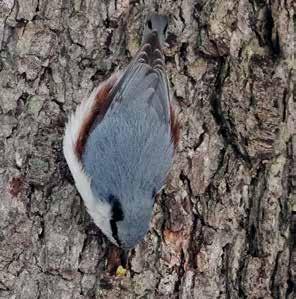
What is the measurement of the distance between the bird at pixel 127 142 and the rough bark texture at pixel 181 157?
0.06 m

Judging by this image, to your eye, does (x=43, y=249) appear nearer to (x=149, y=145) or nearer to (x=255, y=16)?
(x=149, y=145)

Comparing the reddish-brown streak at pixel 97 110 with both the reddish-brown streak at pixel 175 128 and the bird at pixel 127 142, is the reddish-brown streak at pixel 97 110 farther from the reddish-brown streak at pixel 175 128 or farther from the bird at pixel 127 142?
the reddish-brown streak at pixel 175 128

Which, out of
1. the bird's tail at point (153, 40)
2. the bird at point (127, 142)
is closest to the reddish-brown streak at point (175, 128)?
the bird at point (127, 142)

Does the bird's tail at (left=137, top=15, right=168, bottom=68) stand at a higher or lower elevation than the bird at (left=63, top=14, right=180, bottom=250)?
higher

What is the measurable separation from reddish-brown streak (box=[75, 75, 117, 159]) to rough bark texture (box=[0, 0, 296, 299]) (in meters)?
0.05

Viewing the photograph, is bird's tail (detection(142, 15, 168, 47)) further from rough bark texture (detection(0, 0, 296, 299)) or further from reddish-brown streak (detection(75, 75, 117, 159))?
reddish-brown streak (detection(75, 75, 117, 159))

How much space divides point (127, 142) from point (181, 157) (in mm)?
231

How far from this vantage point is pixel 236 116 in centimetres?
263

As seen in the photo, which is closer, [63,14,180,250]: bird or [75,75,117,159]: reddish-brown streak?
[63,14,180,250]: bird

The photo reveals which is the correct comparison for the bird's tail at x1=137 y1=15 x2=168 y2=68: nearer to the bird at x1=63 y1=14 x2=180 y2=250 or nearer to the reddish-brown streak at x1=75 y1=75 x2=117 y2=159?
the bird at x1=63 y1=14 x2=180 y2=250

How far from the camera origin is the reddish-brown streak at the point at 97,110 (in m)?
2.71

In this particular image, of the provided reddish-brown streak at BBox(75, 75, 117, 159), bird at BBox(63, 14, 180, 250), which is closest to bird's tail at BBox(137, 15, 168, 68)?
bird at BBox(63, 14, 180, 250)

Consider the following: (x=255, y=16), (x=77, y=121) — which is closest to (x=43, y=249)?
(x=77, y=121)

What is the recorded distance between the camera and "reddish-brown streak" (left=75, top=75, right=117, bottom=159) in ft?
8.88
